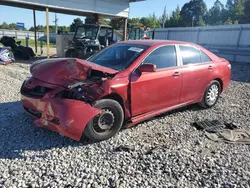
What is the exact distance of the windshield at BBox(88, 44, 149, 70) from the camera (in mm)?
3975

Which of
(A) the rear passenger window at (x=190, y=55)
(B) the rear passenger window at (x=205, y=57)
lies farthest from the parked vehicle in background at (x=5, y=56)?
(B) the rear passenger window at (x=205, y=57)

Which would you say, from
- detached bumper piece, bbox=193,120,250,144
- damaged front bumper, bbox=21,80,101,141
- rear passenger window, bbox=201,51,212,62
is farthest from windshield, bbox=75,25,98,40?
damaged front bumper, bbox=21,80,101,141

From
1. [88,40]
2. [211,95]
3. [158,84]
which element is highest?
[88,40]

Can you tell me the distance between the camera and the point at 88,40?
38.2ft

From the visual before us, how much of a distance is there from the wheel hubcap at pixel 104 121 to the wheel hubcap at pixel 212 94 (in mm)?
2810

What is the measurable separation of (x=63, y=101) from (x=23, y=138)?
101cm

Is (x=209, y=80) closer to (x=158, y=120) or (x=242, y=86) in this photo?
(x=158, y=120)

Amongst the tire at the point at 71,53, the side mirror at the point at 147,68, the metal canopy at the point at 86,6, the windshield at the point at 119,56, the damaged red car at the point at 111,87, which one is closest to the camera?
the damaged red car at the point at 111,87

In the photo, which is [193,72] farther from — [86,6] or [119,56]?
[86,6]

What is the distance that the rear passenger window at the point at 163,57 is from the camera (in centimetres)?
412

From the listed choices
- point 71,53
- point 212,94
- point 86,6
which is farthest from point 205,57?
point 86,6

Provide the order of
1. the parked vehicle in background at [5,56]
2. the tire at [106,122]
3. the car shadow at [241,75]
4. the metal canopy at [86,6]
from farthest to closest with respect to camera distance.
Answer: the metal canopy at [86,6]
the parked vehicle in background at [5,56]
the car shadow at [241,75]
the tire at [106,122]

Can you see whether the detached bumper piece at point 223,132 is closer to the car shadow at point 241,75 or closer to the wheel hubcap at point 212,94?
the wheel hubcap at point 212,94

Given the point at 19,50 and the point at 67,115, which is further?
Answer: the point at 19,50
